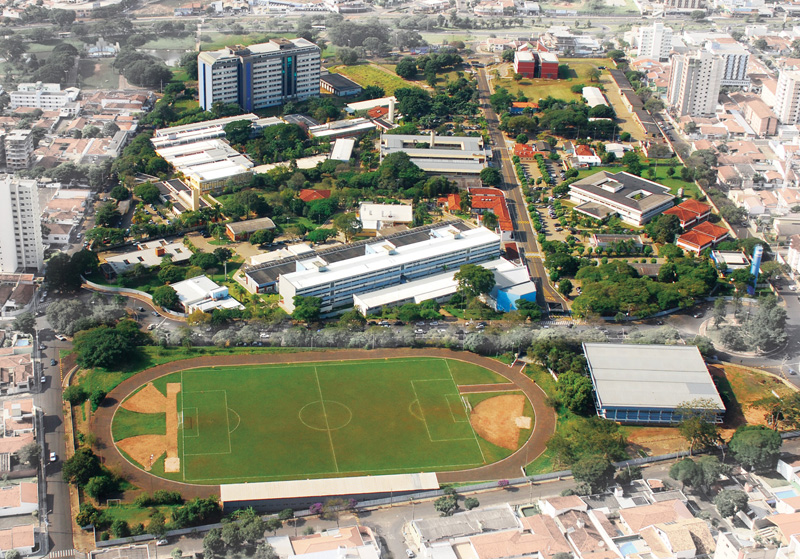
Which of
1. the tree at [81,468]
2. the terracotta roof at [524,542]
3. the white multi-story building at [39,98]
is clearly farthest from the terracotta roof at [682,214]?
the white multi-story building at [39,98]

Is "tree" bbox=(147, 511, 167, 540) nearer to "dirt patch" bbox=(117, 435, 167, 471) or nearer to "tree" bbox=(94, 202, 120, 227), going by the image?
"dirt patch" bbox=(117, 435, 167, 471)

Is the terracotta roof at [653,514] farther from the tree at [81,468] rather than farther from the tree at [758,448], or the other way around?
the tree at [81,468]

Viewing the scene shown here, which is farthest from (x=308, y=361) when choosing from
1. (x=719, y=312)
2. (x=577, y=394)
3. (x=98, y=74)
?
(x=98, y=74)

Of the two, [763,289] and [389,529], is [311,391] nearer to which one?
[389,529]

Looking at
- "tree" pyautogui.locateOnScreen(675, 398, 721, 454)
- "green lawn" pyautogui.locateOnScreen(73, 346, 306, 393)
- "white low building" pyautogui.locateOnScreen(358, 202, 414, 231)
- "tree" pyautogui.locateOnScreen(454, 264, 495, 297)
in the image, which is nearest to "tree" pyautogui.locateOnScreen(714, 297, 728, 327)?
"tree" pyautogui.locateOnScreen(675, 398, 721, 454)

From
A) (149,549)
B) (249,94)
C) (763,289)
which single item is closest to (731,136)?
(763,289)

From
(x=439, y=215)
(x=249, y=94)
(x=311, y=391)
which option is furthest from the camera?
(x=249, y=94)

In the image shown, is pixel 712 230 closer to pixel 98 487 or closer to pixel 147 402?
pixel 147 402
